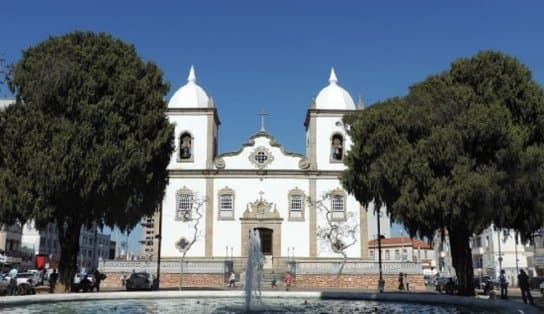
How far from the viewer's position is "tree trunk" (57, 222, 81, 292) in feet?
63.1

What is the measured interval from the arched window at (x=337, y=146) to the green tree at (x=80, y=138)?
59.4 ft

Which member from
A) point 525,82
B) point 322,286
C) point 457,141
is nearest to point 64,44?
point 457,141

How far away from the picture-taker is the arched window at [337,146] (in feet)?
121

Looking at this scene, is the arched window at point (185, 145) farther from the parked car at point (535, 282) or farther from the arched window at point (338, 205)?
the parked car at point (535, 282)

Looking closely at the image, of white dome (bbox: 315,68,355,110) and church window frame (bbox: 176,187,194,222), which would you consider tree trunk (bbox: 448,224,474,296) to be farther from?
church window frame (bbox: 176,187,194,222)

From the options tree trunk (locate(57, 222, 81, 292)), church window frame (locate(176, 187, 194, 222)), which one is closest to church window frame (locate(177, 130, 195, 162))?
church window frame (locate(176, 187, 194, 222))

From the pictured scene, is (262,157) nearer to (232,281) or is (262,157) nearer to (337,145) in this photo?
(337,145)

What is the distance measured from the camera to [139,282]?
2603 centimetres

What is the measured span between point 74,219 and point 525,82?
593 inches

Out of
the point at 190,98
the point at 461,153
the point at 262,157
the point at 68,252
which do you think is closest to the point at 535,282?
the point at 262,157

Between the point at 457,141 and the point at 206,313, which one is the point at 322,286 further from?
the point at 206,313

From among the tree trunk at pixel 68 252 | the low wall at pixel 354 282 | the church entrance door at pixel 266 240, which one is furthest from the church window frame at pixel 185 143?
the tree trunk at pixel 68 252

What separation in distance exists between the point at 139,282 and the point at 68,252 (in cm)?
701

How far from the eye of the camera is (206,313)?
501 inches
